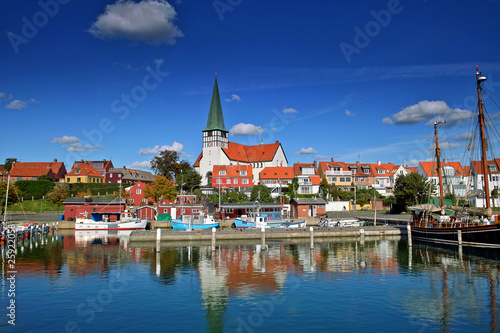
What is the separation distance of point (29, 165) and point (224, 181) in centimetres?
5370

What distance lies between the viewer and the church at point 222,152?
104938 mm

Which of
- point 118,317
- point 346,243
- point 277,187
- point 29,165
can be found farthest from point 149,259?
point 29,165

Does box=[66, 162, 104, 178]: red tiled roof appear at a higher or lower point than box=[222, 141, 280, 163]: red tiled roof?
lower

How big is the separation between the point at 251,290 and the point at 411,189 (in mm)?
50581

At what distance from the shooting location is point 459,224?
139 ft

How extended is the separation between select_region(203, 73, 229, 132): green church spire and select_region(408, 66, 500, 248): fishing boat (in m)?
66.7

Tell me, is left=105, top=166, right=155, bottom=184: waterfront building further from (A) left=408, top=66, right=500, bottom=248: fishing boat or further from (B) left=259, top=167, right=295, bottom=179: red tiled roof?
(A) left=408, top=66, right=500, bottom=248: fishing boat

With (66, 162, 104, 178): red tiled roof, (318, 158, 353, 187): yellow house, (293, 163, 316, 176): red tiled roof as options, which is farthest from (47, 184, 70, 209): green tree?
(318, 158, 353, 187): yellow house

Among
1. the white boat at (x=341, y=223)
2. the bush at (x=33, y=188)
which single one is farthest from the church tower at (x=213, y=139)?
the white boat at (x=341, y=223)

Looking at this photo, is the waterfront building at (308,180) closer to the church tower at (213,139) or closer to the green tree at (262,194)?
the green tree at (262,194)

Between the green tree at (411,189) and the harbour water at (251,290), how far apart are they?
2708 centimetres

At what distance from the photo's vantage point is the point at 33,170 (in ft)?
334

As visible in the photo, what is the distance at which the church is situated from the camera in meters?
105

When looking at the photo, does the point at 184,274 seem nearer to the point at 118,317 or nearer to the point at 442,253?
the point at 118,317
